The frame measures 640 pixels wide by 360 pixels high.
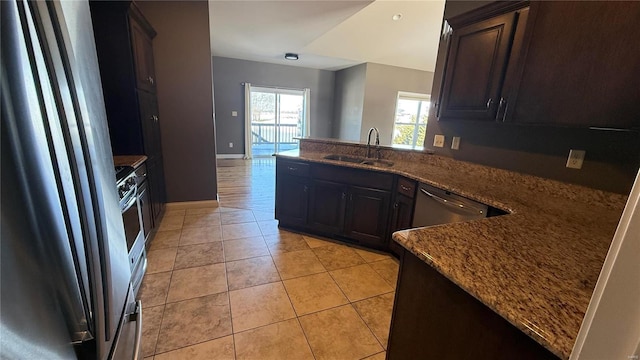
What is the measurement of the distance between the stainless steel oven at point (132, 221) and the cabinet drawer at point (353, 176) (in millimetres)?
1525

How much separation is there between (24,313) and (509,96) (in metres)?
2.33

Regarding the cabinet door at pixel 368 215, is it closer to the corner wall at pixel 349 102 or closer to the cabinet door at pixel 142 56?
the cabinet door at pixel 142 56

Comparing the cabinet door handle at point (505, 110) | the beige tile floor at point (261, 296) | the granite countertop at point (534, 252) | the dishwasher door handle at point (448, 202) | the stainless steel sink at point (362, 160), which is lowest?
the beige tile floor at point (261, 296)

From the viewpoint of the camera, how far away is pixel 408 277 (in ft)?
3.23

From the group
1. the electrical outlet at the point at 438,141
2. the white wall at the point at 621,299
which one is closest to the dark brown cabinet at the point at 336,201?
the electrical outlet at the point at 438,141

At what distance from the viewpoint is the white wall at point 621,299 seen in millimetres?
368

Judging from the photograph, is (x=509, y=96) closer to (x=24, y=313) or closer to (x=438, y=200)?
(x=438, y=200)

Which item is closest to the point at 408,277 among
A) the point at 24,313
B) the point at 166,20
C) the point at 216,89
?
the point at 24,313

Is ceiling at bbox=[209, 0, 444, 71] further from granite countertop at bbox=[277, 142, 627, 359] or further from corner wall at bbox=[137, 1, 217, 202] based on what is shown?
granite countertop at bbox=[277, 142, 627, 359]

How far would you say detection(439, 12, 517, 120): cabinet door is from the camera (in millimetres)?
1794

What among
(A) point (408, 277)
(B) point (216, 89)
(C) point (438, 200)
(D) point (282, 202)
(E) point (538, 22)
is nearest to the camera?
(A) point (408, 277)

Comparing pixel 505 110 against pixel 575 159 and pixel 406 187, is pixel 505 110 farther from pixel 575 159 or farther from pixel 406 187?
pixel 406 187

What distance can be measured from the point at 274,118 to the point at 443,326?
295 inches

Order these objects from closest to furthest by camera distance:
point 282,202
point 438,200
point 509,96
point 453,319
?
point 453,319, point 509,96, point 438,200, point 282,202
